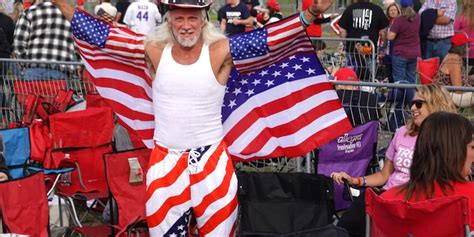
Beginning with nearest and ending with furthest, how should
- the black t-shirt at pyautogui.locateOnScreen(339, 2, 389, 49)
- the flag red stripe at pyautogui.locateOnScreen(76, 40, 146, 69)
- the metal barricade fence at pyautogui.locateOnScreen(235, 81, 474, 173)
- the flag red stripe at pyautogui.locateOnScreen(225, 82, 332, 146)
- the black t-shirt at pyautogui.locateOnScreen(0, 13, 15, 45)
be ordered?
1. the flag red stripe at pyautogui.locateOnScreen(76, 40, 146, 69)
2. the flag red stripe at pyautogui.locateOnScreen(225, 82, 332, 146)
3. the metal barricade fence at pyautogui.locateOnScreen(235, 81, 474, 173)
4. the black t-shirt at pyautogui.locateOnScreen(0, 13, 15, 45)
5. the black t-shirt at pyautogui.locateOnScreen(339, 2, 389, 49)

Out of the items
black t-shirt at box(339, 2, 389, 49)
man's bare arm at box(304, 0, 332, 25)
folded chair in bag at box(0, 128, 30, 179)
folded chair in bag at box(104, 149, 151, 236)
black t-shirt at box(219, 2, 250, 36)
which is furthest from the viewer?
black t-shirt at box(219, 2, 250, 36)

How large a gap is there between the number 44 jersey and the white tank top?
364 inches

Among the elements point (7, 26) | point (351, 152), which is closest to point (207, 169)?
Answer: point (351, 152)

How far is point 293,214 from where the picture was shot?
17.3ft

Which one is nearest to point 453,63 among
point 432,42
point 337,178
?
point 432,42

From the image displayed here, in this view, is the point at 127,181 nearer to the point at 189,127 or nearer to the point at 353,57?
the point at 189,127

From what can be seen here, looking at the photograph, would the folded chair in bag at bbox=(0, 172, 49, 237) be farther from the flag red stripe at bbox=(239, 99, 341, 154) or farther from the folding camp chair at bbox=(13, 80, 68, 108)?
the folding camp chair at bbox=(13, 80, 68, 108)

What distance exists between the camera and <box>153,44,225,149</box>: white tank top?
468cm

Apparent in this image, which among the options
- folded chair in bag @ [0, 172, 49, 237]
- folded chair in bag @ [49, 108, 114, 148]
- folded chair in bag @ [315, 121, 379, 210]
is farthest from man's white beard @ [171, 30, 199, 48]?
folded chair in bag @ [49, 108, 114, 148]

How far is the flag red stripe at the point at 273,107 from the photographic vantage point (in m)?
5.25

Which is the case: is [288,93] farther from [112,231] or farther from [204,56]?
[112,231]

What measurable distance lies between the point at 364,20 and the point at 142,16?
12.6 ft

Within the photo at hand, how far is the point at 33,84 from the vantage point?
28.5 feet

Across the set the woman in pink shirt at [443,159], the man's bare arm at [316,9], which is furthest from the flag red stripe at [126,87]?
the woman in pink shirt at [443,159]
